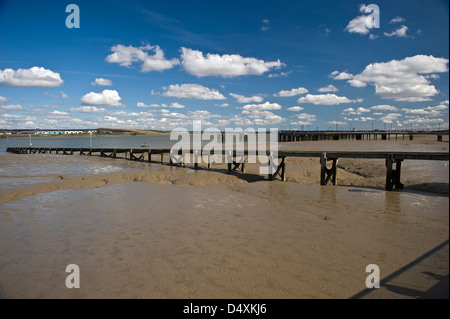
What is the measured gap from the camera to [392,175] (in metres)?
12.5

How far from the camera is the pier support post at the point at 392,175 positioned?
12188 mm

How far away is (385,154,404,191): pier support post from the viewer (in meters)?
12.2

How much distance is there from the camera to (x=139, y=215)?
888cm

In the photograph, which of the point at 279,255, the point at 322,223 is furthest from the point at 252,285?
the point at 322,223

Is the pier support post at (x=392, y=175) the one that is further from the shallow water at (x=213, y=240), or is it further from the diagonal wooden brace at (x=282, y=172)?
the diagonal wooden brace at (x=282, y=172)

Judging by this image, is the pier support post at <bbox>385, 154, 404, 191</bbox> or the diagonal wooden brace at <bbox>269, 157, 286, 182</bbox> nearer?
the pier support post at <bbox>385, 154, 404, 191</bbox>

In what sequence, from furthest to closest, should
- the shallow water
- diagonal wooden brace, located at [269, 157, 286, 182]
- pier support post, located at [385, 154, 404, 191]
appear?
1. diagonal wooden brace, located at [269, 157, 286, 182]
2. pier support post, located at [385, 154, 404, 191]
3. the shallow water

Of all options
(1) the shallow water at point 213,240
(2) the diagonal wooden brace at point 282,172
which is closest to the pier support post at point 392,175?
(1) the shallow water at point 213,240

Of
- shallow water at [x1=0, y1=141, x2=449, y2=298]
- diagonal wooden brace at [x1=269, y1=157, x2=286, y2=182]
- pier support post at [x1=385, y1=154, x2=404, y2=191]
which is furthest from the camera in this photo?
diagonal wooden brace at [x1=269, y1=157, x2=286, y2=182]

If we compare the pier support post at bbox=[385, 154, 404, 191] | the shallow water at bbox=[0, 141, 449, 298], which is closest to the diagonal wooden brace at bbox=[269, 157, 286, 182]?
the shallow water at bbox=[0, 141, 449, 298]

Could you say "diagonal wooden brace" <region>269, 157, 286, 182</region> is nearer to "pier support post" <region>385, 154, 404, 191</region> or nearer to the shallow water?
the shallow water

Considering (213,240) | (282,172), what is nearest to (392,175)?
(282,172)
